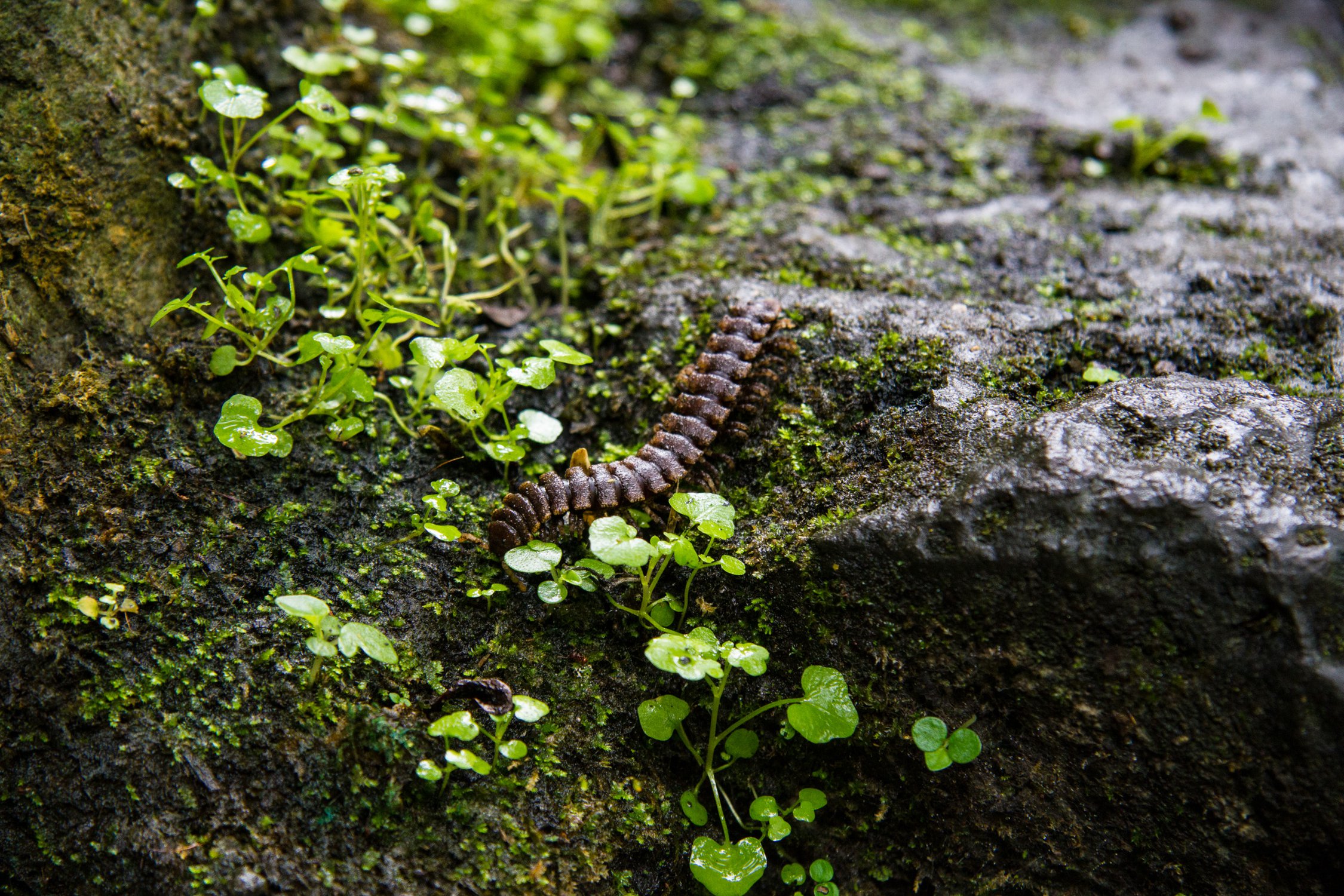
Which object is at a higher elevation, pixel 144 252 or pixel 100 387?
pixel 144 252

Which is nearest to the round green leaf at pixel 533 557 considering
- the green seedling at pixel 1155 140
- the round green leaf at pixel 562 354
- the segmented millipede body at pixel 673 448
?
the segmented millipede body at pixel 673 448

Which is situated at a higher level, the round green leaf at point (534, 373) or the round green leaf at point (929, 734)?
the round green leaf at point (534, 373)

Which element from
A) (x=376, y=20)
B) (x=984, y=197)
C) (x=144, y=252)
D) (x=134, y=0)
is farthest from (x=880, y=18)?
(x=144, y=252)

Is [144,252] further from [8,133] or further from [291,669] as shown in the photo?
[291,669]

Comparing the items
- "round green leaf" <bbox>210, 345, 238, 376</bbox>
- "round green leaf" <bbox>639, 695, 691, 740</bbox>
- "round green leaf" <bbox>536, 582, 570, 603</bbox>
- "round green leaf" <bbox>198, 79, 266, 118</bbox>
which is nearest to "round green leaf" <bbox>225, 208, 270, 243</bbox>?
"round green leaf" <bbox>198, 79, 266, 118</bbox>

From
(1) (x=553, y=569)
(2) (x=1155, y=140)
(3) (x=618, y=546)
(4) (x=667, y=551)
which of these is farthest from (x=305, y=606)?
(2) (x=1155, y=140)

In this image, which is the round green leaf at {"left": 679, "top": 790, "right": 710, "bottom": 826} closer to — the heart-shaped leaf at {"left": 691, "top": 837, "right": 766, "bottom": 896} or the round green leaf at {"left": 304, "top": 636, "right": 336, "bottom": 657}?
the heart-shaped leaf at {"left": 691, "top": 837, "right": 766, "bottom": 896}

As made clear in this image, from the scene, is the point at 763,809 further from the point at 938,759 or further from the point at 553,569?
the point at 553,569

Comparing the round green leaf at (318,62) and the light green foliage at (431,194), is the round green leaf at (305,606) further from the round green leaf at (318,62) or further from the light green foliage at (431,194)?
the round green leaf at (318,62)
